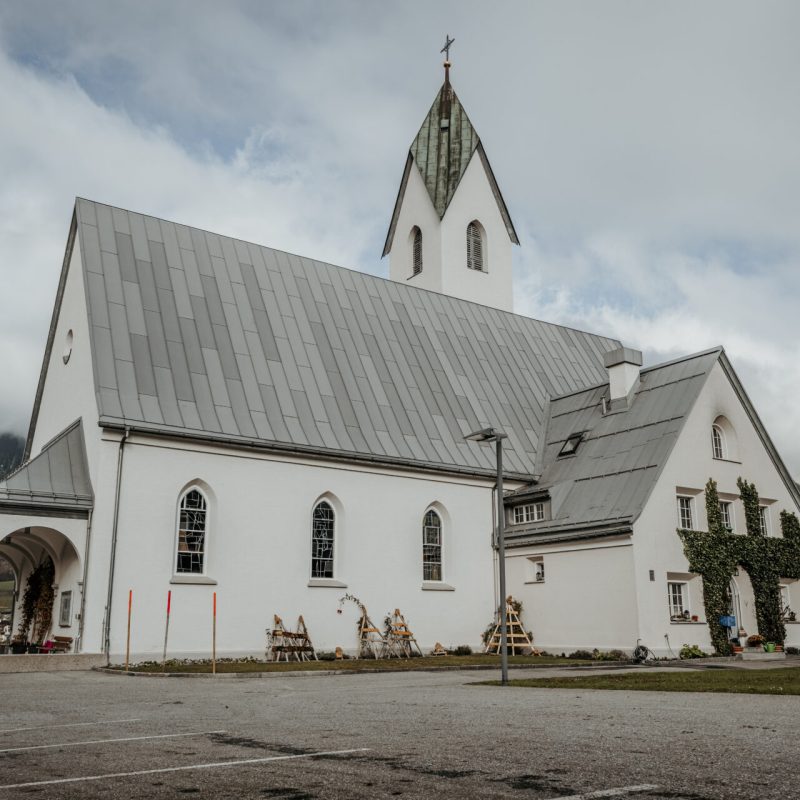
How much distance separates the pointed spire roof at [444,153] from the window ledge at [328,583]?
21.0 m

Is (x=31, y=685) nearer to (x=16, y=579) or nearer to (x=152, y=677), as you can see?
(x=152, y=677)

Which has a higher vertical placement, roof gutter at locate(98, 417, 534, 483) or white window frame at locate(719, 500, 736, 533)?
roof gutter at locate(98, 417, 534, 483)

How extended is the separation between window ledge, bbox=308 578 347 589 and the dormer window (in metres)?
9.09

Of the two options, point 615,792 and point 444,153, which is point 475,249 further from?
point 615,792

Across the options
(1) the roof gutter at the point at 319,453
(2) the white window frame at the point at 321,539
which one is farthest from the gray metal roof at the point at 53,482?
(2) the white window frame at the point at 321,539

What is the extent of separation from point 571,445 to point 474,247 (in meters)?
14.9

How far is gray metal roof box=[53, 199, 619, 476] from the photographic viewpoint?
23.4 meters

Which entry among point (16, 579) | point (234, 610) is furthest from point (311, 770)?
point (16, 579)

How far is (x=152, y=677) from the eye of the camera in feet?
57.1

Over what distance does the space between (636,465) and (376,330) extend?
10.1 meters

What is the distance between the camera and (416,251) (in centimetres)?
4119

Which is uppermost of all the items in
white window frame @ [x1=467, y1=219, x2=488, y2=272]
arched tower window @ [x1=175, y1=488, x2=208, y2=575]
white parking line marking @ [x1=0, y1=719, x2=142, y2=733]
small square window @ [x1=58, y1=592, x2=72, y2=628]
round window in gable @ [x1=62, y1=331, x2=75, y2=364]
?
white window frame @ [x1=467, y1=219, x2=488, y2=272]

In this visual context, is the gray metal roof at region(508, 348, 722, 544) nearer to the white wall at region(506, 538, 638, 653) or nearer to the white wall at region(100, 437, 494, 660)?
the white wall at region(506, 538, 638, 653)

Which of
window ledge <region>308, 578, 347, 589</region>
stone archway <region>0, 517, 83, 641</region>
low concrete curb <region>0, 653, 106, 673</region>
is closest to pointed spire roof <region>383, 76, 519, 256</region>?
window ledge <region>308, 578, 347, 589</region>
